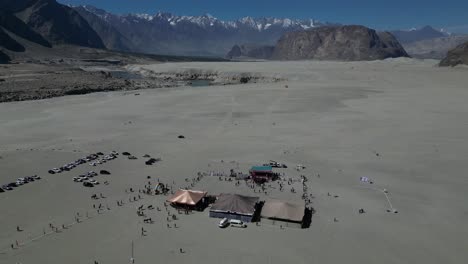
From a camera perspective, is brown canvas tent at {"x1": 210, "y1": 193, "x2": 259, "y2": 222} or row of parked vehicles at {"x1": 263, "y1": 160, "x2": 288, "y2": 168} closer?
brown canvas tent at {"x1": 210, "y1": 193, "x2": 259, "y2": 222}

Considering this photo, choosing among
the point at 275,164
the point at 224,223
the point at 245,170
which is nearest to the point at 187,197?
the point at 224,223

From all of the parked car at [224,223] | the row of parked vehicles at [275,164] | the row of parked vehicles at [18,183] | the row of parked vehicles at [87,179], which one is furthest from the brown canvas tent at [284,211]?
the row of parked vehicles at [18,183]

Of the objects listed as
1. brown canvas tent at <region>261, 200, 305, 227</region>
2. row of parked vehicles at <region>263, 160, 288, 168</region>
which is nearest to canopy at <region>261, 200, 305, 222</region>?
brown canvas tent at <region>261, 200, 305, 227</region>

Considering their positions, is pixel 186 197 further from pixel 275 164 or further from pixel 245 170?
pixel 275 164

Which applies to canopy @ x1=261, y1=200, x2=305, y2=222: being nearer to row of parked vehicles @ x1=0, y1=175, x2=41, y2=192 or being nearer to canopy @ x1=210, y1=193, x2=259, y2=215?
canopy @ x1=210, y1=193, x2=259, y2=215

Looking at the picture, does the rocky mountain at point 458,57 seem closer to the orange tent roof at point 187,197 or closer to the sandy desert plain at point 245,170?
the sandy desert plain at point 245,170

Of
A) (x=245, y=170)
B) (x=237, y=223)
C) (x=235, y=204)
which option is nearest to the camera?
(x=237, y=223)
